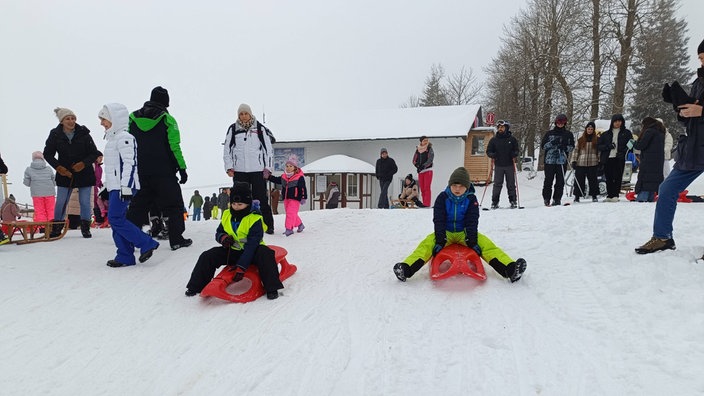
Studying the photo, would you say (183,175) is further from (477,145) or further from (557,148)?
(477,145)

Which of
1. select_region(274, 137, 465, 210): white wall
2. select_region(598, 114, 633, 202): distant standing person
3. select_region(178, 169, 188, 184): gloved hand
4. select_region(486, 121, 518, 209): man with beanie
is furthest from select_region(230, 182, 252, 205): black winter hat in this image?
select_region(274, 137, 465, 210): white wall

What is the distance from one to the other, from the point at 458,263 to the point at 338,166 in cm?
1601

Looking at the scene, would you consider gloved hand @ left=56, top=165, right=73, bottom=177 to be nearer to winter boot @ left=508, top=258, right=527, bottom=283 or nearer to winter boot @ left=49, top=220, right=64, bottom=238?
winter boot @ left=49, top=220, right=64, bottom=238

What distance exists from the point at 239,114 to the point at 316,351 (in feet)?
14.7

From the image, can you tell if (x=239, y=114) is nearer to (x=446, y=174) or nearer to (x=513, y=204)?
(x=513, y=204)

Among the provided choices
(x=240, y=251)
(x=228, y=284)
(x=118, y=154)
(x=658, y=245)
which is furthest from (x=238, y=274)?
(x=658, y=245)

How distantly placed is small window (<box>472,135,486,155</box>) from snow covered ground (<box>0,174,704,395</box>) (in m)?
19.3

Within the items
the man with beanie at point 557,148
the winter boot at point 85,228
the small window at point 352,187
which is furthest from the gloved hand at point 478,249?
the small window at point 352,187

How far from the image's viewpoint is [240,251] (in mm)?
4055

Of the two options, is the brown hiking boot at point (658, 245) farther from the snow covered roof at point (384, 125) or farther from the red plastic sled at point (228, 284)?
the snow covered roof at point (384, 125)

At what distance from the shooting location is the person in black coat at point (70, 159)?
21.2 feet

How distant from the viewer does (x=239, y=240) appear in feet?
13.2

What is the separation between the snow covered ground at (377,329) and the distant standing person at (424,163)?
18.7 ft

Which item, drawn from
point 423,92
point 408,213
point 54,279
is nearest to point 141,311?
point 54,279
